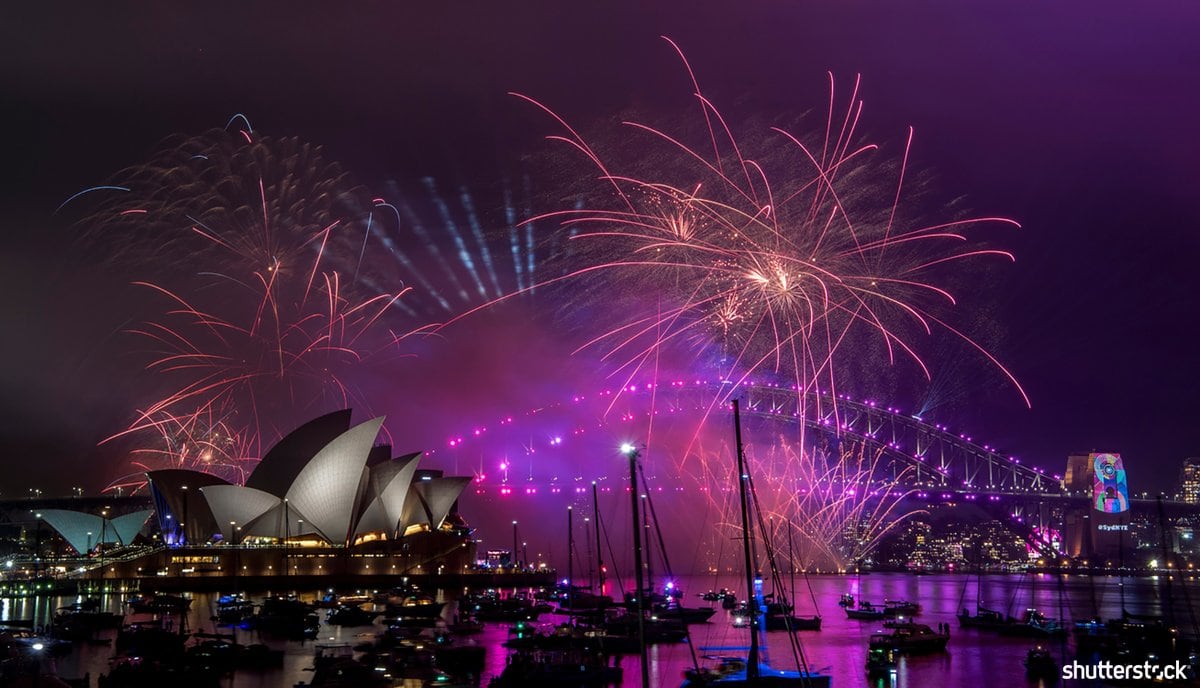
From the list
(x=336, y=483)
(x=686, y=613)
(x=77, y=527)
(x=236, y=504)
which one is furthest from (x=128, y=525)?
(x=686, y=613)

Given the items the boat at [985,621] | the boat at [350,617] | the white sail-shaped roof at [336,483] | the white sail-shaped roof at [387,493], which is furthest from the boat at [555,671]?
the white sail-shaped roof at [387,493]

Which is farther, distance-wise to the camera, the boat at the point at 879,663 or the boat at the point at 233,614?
the boat at the point at 233,614

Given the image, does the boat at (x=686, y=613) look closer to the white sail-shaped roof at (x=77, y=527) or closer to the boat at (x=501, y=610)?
the boat at (x=501, y=610)

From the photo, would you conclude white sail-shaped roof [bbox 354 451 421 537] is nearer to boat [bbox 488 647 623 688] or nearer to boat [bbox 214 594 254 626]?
boat [bbox 214 594 254 626]

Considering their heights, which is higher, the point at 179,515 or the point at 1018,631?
the point at 179,515

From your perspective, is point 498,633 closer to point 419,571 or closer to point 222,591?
point 222,591

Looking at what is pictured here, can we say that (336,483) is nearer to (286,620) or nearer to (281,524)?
(281,524)

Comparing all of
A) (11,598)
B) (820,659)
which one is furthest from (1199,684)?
(11,598)
